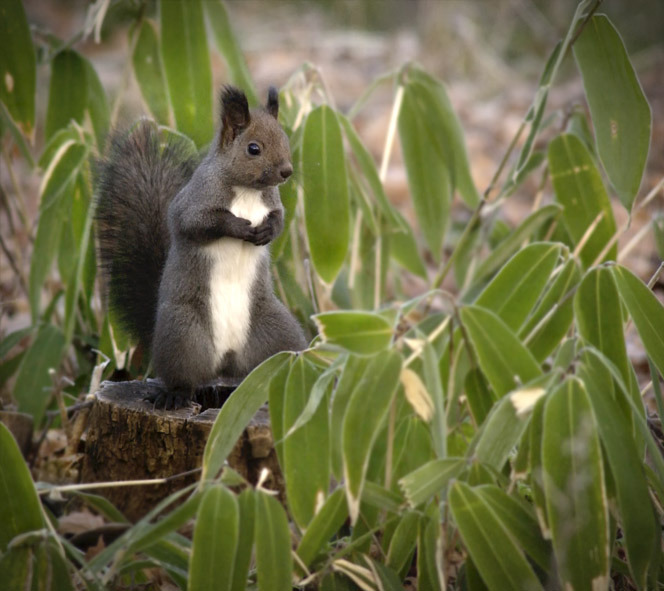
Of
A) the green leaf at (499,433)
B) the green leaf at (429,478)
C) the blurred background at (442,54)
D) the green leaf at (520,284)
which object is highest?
the blurred background at (442,54)

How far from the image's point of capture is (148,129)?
1775mm

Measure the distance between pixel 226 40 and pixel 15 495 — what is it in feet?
4.14

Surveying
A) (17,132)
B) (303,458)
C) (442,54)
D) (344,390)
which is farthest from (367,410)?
(442,54)

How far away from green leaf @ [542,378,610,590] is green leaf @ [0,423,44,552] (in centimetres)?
73

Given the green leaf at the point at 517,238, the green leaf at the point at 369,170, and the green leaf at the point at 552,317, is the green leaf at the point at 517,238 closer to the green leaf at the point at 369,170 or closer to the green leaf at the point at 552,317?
the green leaf at the point at 369,170

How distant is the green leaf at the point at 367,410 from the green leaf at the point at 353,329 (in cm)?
3

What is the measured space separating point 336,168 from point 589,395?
2.65 feet

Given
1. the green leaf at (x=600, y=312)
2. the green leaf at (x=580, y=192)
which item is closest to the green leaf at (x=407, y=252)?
the green leaf at (x=580, y=192)

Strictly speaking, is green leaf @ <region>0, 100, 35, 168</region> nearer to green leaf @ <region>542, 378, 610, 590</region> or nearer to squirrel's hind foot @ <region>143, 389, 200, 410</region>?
squirrel's hind foot @ <region>143, 389, 200, 410</region>

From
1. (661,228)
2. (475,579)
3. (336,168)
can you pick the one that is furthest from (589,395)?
(336,168)

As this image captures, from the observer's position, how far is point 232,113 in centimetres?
144

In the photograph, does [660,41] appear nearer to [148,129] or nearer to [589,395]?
[148,129]

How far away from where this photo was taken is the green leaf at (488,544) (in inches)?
45.6

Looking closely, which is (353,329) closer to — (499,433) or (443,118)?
(499,433)
